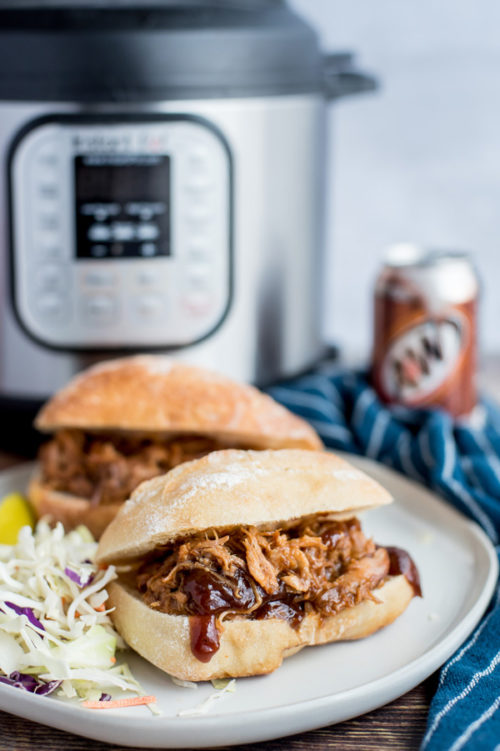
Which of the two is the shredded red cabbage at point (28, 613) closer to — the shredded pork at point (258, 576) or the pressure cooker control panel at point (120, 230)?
the shredded pork at point (258, 576)

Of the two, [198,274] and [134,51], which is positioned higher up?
[134,51]

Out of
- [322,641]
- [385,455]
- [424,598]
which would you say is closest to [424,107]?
[385,455]

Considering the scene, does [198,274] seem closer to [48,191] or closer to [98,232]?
[98,232]

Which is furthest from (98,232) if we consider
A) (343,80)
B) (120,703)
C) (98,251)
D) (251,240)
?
(120,703)

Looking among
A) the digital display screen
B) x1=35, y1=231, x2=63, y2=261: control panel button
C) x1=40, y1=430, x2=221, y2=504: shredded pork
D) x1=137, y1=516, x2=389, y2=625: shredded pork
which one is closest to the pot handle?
the digital display screen

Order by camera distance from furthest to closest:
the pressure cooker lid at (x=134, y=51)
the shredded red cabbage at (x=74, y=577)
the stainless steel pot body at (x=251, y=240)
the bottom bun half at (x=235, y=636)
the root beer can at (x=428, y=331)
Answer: the root beer can at (x=428, y=331) < the stainless steel pot body at (x=251, y=240) < the pressure cooker lid at (x=134, y=51) < the shredded red cabbage at (x=74, y=577) < the bottom bun half at (x=235, y=636)

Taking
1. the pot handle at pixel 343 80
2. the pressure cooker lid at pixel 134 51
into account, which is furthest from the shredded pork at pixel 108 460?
the pot handle at pixel 343 80
